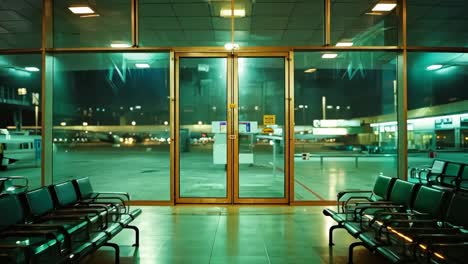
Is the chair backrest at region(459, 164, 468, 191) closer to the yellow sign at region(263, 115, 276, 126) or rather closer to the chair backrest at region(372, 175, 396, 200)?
the chair backrest at region(372, 175, 396, 200)

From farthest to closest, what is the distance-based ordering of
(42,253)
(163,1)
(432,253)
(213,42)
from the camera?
(213,42) → (163,1) → (42,253) → (432,253)

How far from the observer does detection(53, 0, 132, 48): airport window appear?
6477 millimetres

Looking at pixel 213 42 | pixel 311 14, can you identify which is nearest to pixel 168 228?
pixel 213 42

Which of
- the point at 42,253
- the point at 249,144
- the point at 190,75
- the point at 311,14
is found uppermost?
the point at 311,14

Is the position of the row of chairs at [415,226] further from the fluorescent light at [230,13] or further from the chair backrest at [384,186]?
the fluorescent light at [230,13]

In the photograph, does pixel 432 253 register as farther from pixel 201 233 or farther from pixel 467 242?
pixel 201 233

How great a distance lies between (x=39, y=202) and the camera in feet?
11.4

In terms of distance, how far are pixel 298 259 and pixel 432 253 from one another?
148 centimetres

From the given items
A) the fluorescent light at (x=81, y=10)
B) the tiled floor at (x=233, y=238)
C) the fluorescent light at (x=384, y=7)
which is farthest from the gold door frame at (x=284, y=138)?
the fluorescent light at (x=81, y=10)

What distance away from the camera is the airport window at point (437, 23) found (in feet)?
21.5

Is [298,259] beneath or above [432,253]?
beneath

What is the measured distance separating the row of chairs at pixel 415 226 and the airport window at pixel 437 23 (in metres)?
4.01

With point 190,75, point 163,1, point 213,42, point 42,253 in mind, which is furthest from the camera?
point 213,42

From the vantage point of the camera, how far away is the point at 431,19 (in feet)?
22.8
